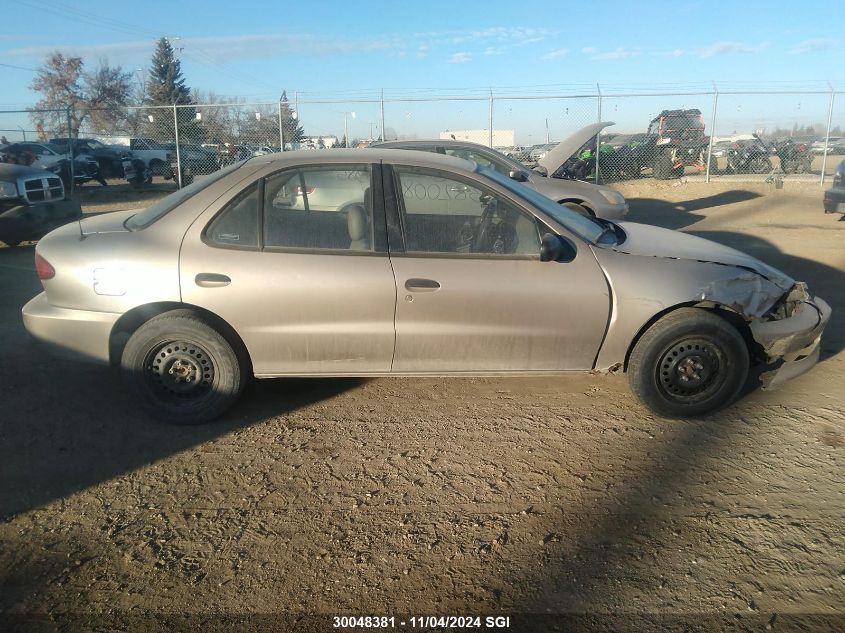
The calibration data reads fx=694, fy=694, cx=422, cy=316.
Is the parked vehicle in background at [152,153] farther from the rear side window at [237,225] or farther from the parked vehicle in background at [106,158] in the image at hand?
the rear side window at [237,225]

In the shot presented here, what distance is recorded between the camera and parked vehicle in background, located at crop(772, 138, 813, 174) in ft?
71.3

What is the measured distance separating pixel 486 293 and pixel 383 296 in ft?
2.01

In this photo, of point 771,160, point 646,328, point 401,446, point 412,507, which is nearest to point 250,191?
point 401,446

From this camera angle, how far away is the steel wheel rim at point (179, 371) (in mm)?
4203

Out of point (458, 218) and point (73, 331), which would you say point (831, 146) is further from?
point (73, 331)

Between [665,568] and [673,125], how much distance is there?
20.0 m

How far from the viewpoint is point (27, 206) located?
9625mm

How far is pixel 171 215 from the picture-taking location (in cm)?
427

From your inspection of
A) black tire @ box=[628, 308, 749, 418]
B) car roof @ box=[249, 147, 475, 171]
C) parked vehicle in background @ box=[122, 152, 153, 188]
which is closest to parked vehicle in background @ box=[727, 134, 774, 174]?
parked vehicle in background @ box=[122, 152, 153, 188]

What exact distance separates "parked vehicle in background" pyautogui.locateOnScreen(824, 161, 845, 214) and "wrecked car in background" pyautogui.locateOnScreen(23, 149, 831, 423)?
29.0 ft

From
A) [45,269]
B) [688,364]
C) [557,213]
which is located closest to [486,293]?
[557,213]

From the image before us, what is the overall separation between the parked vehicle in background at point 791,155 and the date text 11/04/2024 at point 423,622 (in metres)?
22.7

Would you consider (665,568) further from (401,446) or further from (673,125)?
(673,125)

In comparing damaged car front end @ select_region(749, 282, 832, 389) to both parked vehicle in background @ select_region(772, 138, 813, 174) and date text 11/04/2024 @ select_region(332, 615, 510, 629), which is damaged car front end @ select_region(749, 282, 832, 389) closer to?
date text 11/04/2024 @ select_region(332, 615, 510, 629)
